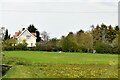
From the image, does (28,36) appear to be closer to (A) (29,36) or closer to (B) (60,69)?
(A) (29,36)

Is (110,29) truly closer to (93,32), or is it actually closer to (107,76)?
(93,32)

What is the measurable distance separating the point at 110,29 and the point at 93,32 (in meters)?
3.91

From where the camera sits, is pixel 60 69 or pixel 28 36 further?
pixel 28 36

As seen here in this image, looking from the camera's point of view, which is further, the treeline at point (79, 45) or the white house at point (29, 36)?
the white house at point (29, 36)

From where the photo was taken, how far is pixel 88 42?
2039 inches

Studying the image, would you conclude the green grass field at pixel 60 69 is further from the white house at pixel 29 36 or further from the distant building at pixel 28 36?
the white house at pixel 29 36

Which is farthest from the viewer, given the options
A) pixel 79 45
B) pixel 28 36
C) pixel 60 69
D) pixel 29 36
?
pixel 28 36

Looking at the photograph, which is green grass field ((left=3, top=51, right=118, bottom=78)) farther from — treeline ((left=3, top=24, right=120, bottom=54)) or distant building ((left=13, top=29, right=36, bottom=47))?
distant building ((left=13, top=29, right=36, bottom=47))

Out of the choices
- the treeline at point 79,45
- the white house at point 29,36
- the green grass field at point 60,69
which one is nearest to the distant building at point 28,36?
the white house at point 29,36

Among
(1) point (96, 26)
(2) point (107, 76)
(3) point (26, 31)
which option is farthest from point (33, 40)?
(2) point (107, 76)

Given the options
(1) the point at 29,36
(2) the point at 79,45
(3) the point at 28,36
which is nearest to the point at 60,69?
(2) the point at 79,45

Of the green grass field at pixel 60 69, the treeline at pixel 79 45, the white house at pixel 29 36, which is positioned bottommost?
the green grass field at pixel 60 69

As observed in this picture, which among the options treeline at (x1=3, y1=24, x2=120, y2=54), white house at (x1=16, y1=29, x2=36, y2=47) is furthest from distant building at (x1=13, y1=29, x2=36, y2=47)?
treeline at (x1=3, y1=24, x2=120, y2=54)

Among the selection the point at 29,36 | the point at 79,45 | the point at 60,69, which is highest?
the point at 29,36
